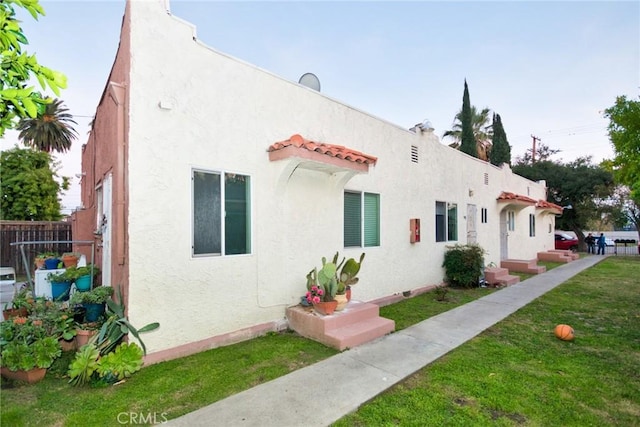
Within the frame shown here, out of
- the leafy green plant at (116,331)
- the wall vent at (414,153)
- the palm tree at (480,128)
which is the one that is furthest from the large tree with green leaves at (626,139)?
the palm tree at (480,128)

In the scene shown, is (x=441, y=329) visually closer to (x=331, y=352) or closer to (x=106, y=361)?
(x=331, y=352)

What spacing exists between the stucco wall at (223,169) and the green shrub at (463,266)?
10.9 feet

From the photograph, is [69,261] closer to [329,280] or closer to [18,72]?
[329,280]

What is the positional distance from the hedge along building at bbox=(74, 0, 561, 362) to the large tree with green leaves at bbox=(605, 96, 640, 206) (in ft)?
16.5

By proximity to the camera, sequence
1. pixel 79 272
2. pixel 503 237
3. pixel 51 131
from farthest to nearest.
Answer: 1. pixel 51 131
2. pixel 503 237
3. pixel 79 272

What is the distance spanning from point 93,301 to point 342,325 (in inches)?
164

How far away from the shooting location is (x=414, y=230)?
9305 millimetres

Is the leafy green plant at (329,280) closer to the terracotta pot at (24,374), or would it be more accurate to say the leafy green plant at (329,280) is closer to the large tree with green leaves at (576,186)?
the terracotta pot at (24,374)

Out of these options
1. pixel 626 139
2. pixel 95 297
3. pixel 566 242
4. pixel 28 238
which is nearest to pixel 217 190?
pixel 95 297

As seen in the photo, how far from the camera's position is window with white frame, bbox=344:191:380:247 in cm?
760

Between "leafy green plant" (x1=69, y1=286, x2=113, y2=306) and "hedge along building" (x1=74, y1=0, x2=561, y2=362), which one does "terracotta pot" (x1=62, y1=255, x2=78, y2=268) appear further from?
"leafy green plant" (x1=69, y1=286, x2=113, y2=306)

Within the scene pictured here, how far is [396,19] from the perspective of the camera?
9320mm

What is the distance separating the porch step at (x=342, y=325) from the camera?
206 inches

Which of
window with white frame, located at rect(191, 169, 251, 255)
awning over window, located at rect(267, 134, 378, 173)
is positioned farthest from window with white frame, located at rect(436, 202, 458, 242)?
window with white frame, located at rect(191, 169, 251, 255)
